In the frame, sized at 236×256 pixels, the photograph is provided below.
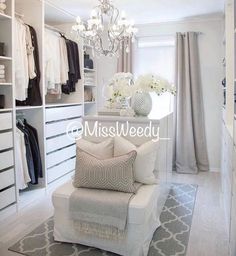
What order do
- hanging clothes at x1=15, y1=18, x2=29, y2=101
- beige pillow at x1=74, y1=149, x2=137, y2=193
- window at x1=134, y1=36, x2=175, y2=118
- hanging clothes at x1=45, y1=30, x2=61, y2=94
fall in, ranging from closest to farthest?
1. beige pillow at x1=74, y1=149, x2=137, y2=193
2. hanging clothes at x1=15, y1=18, x2=29, y2=101
3. hanging clothes at x1=45, y1=30, x2=61, y2=94
4. window at x1=134, y1=36, x2=175, y2=118

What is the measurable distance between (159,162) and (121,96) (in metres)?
0.75

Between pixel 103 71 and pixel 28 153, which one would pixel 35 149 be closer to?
pixel 28 153

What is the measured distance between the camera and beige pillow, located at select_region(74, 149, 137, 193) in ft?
7.33

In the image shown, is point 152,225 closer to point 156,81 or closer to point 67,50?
point 156,81

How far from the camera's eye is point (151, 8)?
3.97 meters

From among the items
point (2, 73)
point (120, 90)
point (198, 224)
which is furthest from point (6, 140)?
point (198, 224)

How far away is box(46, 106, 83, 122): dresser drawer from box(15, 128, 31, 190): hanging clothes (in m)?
0.52

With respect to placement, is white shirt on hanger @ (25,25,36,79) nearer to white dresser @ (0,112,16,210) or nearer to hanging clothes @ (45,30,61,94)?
hanging clothes @ (45,30,61,94)

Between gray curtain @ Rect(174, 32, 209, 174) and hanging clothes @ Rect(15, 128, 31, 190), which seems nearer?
hanging clothes @ Rect(15, 128, 31, 190)

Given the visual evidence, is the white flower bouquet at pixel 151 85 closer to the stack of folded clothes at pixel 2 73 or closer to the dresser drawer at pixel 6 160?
the stack of folded clothes at pixel 2 73

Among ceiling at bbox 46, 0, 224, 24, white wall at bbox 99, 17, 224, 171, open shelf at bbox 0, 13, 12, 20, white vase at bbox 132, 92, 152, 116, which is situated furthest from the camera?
white wall at bbox 99, 17, 224, 171

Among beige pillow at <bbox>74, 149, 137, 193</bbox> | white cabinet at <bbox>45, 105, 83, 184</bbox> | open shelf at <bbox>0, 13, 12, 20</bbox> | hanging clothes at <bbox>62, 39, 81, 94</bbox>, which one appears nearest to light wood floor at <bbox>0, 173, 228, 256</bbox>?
white cabinet at <bbox>45, 105, 83, 184</bbox>

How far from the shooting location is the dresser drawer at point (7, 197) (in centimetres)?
273

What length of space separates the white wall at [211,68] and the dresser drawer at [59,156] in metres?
2.26
